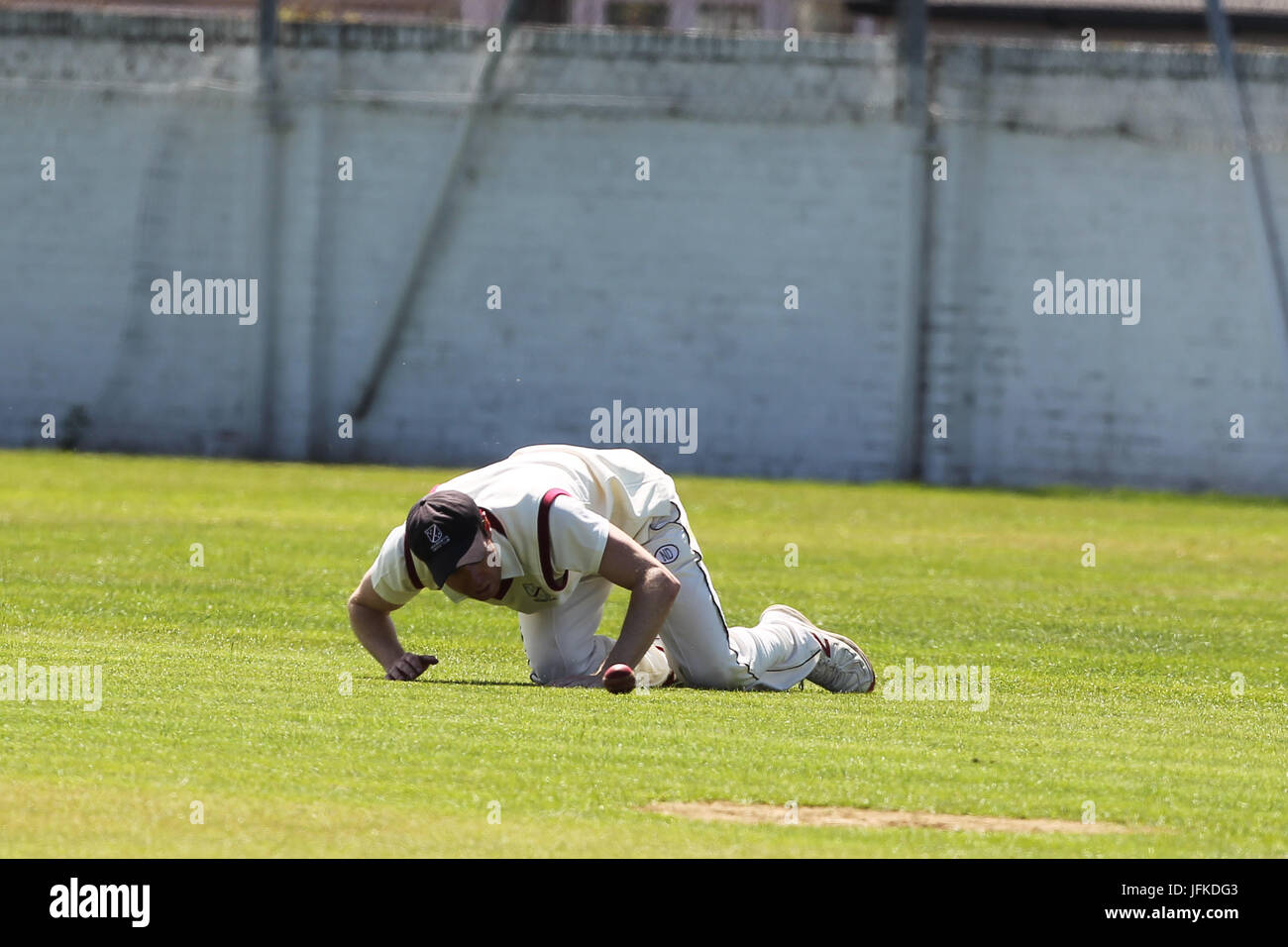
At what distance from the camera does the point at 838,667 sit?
360 inches

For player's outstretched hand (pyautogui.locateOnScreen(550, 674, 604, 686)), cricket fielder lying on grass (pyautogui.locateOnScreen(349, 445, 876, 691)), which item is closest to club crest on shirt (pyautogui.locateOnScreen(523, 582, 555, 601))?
cricket fielder lying on grass (pyautogui.locateOnScreen(349, 445, 876, 691))

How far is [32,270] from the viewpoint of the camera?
935 inches

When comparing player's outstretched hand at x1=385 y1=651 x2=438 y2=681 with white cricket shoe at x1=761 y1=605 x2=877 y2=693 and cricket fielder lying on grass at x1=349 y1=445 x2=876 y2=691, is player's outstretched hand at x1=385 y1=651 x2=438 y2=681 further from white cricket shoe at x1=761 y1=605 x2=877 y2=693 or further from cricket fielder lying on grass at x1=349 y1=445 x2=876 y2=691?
white cricket shoe at x1=761 y1=605 x2=877 y2=693

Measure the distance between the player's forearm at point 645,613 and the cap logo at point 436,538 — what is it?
2.65 feet

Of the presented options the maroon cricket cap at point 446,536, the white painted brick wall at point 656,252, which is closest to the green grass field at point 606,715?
the maroon cricket cap at point 446,536

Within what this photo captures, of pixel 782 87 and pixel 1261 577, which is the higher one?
pixel 782 87

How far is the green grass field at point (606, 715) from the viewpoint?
5.61m

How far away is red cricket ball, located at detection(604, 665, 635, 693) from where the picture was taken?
7801 millimetres

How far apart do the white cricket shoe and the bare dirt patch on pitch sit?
10.1 feet

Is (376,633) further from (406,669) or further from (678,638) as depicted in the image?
(678,638)
